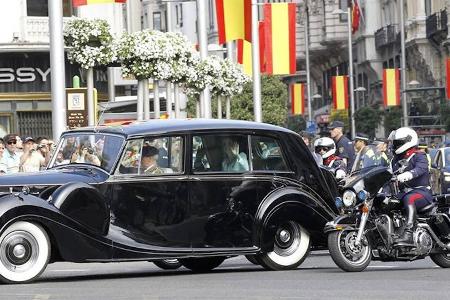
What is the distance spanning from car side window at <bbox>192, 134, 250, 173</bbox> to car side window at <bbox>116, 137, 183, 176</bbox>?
20cm

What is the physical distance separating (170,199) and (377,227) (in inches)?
90.5

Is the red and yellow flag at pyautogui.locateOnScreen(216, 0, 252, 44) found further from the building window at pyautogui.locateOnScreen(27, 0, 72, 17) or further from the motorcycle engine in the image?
the motorcycle engine

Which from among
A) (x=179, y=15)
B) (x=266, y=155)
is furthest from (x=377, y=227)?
(x=179, y=15)

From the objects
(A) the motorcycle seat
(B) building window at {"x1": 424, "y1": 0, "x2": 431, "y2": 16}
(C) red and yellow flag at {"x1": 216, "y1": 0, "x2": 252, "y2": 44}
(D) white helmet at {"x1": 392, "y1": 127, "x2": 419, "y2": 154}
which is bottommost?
(A) the motorcycle seat

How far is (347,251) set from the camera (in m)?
15.6

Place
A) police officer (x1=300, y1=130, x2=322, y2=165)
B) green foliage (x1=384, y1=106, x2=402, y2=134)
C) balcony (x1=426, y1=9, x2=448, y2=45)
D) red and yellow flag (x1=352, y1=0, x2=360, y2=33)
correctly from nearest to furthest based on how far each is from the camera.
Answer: police officer (x1=300, y1=130, x2=322, y2=165)
green foliage (x1=384, y1=106, x2=402, y2=134)
balcony (x1=426, y1=9, x2=448, y2=45)
red and yellow flag (x1=352, y1=0, x2=360, y2=33)

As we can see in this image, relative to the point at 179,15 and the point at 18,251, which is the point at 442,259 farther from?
the point at 179,15

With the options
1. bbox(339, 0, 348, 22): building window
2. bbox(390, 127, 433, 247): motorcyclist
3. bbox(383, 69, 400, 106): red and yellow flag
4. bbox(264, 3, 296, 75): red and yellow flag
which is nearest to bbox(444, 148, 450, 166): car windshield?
bbox(264, 3, 296, 75): red and yellow flag

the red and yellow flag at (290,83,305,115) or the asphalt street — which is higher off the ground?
the red and yellow flag at (290,83,305,115)

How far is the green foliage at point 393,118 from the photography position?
2844 inches

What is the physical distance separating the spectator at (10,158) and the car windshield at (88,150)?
5820mm

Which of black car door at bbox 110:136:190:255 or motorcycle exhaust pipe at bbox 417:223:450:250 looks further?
motorcycle exhaust pipe at bbox 417:223:450:250

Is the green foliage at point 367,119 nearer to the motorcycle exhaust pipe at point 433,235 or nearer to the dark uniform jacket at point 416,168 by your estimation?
the dark uniform jacket at point 416,168

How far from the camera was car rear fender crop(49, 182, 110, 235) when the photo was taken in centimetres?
1500
